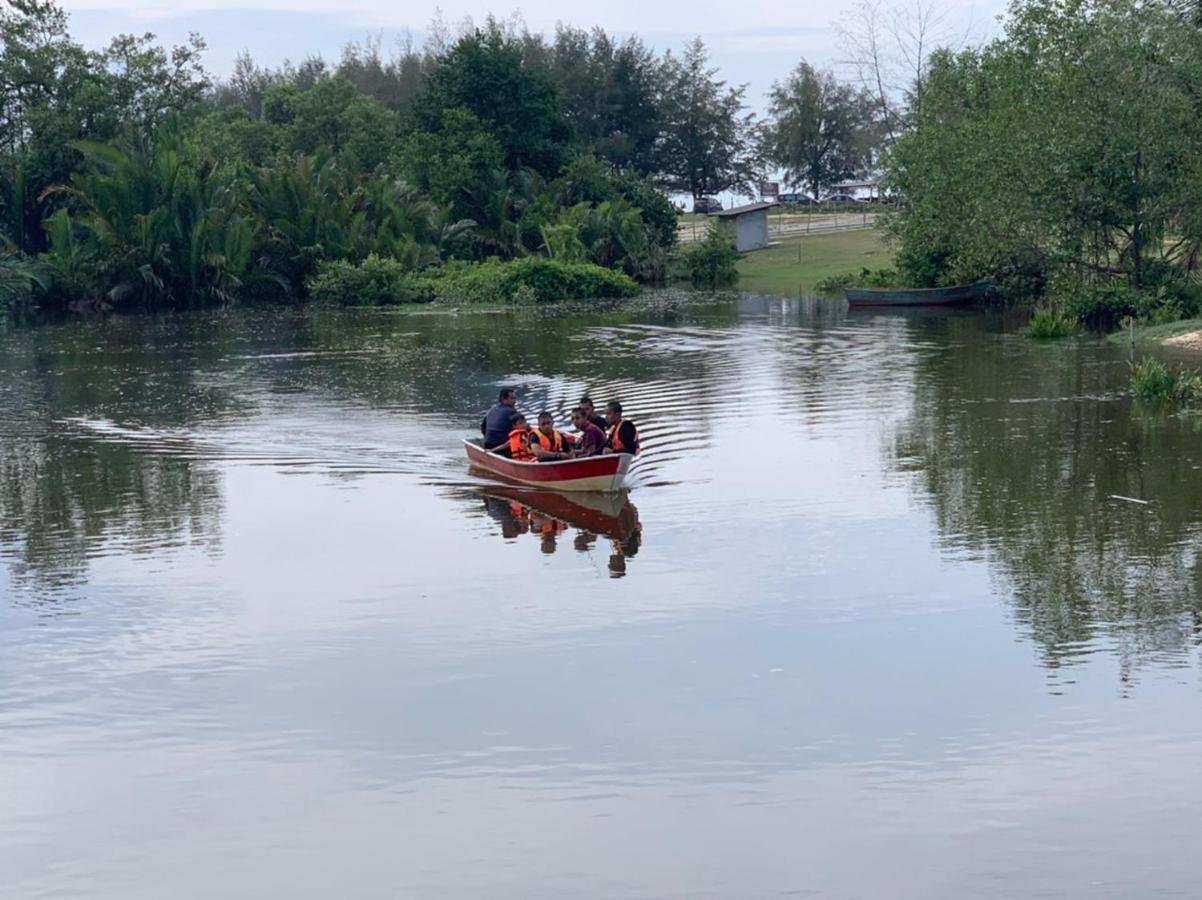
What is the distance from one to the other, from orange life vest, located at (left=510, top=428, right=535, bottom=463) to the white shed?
52787mm

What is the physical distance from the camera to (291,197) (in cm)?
5878

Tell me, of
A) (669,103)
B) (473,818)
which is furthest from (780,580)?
(669,103)

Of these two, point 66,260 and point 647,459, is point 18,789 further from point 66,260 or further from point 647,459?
point 66,260

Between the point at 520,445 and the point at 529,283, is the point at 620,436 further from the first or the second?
the point at 529,283

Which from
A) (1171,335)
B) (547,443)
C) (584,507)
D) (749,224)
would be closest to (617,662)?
(584,507)

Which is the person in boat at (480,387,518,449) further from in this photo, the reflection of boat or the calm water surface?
the reflection of boat

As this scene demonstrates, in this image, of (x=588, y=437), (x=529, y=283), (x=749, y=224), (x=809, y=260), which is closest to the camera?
(x=588, y=437)

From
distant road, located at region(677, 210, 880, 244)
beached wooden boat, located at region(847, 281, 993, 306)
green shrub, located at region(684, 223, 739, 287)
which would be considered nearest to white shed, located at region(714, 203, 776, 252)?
distant road, located at region(677, 210, 880, 244)

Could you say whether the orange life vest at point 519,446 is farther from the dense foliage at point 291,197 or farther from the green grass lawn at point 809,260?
the green grass lawn at point 809,260

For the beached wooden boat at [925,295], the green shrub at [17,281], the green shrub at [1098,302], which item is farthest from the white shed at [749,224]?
the green shrub at [1098,302]

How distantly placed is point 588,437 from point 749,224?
182ft

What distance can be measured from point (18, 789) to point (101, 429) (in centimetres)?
1724

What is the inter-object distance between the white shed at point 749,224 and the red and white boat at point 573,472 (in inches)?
2089

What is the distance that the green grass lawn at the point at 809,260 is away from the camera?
63312 mm
